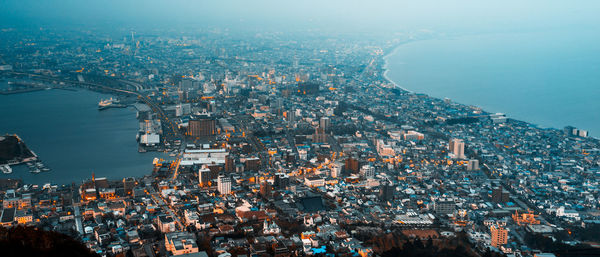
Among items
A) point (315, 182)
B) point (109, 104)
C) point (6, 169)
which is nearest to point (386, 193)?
point (315, 182)

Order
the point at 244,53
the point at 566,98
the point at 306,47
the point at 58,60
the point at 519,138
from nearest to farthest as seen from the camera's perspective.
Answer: the point at 519,138
the point at 566,98
the point at 58,60
the point at 244,53
the point at 306,47

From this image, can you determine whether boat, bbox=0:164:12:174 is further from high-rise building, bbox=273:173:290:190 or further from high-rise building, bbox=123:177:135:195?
high-rise building, bbox=273:173:290:190

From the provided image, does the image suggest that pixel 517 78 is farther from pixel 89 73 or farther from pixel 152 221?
pixel 152 221

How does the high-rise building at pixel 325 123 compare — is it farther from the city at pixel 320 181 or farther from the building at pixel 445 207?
the building at pixel 445 207

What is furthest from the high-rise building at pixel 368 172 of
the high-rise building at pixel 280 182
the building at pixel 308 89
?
the building at pixel 308 89

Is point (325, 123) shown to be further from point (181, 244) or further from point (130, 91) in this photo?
point (130, 91)

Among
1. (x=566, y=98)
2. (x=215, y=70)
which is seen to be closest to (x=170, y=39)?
(x=215, y=70)
